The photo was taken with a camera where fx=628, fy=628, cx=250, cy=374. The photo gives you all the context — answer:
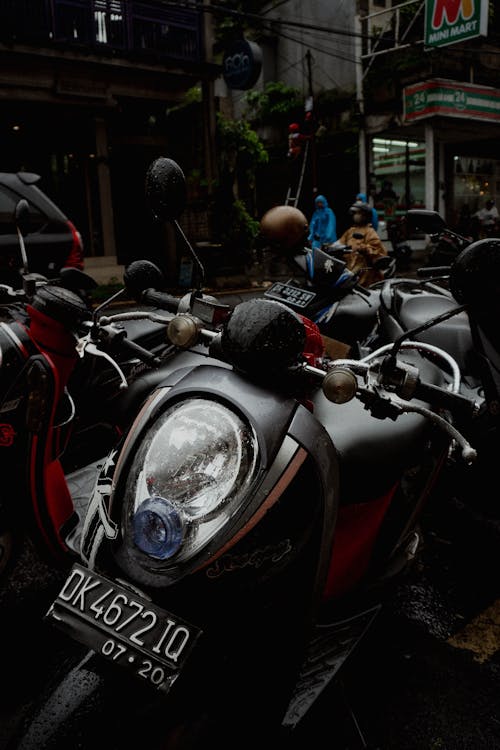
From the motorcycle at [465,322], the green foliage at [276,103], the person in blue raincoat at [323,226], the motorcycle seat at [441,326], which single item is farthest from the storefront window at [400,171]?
the motorcycle seat at [441,326]

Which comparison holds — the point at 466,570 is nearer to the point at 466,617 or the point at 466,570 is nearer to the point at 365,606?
the point at 466,617

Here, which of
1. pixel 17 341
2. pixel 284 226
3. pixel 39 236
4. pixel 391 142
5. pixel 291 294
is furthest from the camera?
pixel 391 142

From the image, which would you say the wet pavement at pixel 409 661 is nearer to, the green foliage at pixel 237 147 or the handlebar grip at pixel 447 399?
the handlebar grip at pixel 447 399

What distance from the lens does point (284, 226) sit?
125 inches

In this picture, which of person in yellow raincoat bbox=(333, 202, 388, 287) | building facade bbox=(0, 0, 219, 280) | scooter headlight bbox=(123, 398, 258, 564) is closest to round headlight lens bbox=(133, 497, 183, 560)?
scooter headlight bbox=(123, 398, 258, 564)

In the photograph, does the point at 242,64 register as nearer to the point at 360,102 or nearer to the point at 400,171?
the point at 360,102

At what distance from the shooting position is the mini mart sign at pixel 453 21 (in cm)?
1255

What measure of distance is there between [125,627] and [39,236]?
16.2ft

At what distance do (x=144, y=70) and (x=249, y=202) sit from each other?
702 centimetres

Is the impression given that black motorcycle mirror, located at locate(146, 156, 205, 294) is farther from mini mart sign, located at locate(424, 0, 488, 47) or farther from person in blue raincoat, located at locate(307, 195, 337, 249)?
mini mart sign, located at locate(424, 0, 488, 47)

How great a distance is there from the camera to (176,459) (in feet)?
4.17

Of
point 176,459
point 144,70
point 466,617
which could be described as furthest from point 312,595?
point 144,70

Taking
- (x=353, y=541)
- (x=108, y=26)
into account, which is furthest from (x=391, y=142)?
(x=353, y=541)

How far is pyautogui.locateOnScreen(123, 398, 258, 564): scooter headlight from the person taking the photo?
1.22 metres
